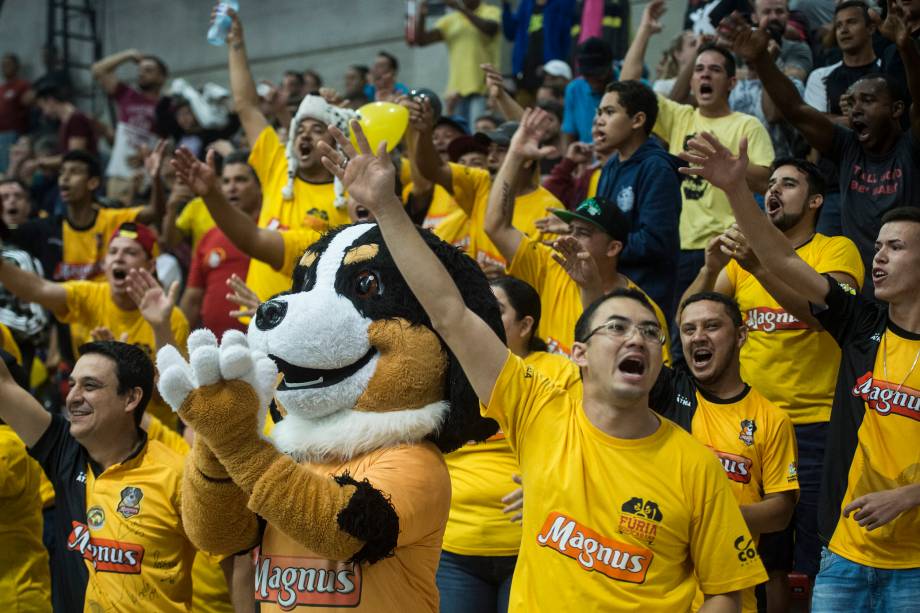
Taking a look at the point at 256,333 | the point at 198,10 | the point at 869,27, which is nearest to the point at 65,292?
the point at 256,333

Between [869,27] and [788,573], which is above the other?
[869,27]

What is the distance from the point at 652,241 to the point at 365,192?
286 cm

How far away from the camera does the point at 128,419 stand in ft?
14.9

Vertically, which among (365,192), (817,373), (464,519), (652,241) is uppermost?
(365,192)

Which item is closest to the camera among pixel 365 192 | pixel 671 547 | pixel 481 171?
pixel 365 192

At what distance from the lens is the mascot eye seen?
3.09 metres

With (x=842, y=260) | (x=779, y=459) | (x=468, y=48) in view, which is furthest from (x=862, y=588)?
(x=468, y=48)

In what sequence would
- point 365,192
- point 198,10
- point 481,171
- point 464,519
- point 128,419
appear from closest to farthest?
1. point 365,192
2. point 464,519
3. point 128,419
4. point 481,171
5. point 198,10

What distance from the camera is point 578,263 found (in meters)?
4.62

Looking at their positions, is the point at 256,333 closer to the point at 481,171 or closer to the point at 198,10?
the point at 481,171

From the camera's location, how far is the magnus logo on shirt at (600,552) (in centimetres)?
310

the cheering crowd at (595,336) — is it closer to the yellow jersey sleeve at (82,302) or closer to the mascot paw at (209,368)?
the yellow jersey sleeve at (82,302)

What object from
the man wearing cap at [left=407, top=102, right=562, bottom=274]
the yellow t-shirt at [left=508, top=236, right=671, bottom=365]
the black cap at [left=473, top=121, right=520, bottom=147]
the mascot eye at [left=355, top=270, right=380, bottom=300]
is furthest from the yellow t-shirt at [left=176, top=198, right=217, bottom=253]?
the mascot eye at [left=355, top=270, right=380, bottom=300]

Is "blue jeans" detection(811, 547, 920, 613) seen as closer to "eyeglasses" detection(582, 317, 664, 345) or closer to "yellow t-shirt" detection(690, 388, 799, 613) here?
"yellow t-shirt" detection(690, 388, 799, 613)
